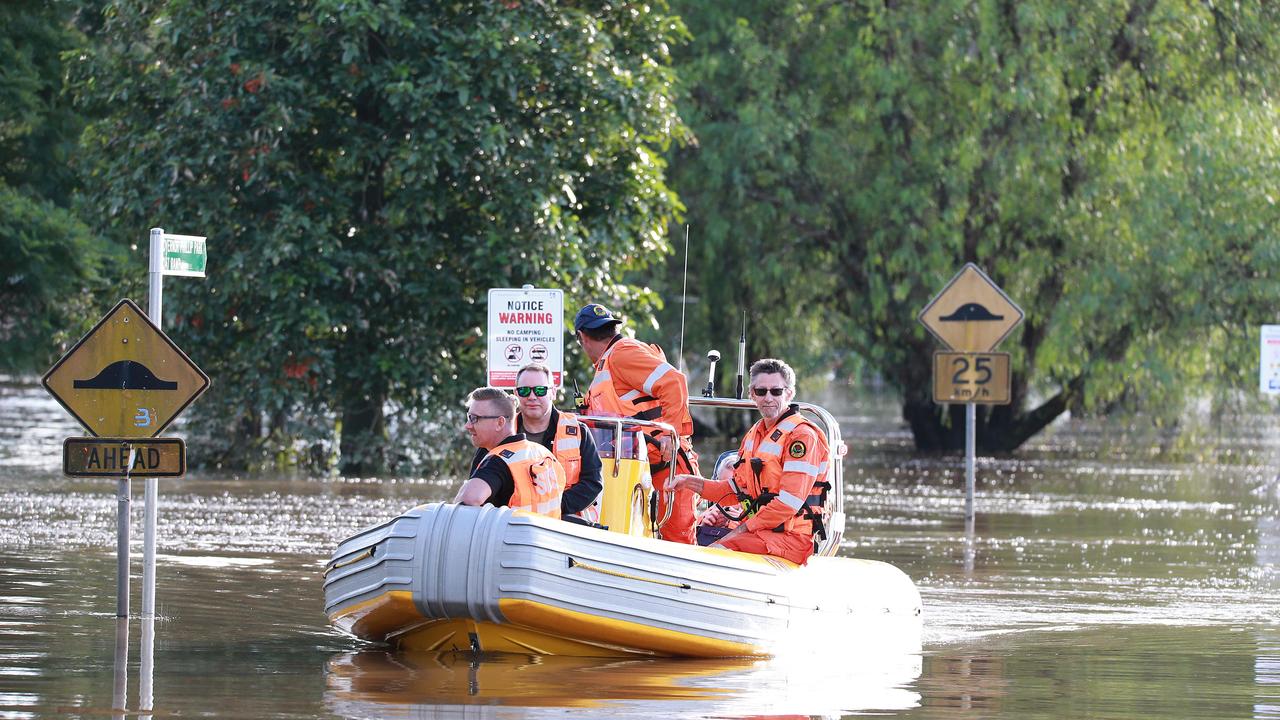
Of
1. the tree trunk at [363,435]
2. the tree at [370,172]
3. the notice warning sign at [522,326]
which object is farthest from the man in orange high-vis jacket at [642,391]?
the tree trunk at [363,435]

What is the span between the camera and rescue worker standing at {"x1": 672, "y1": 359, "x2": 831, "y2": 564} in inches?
450

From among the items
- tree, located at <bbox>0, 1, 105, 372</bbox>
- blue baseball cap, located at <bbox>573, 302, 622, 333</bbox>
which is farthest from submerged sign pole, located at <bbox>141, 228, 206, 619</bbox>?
tree, located at <bbox>0, 1, 105, 372</bbox>

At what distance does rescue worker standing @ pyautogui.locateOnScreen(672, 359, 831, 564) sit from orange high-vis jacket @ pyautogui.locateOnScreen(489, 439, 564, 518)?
980 millimetres

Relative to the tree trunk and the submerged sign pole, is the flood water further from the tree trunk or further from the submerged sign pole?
the tree trunk

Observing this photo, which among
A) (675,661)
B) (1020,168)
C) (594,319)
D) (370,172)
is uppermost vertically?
(1020,168)

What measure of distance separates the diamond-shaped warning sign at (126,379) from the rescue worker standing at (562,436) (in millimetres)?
1567

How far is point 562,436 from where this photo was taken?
1110 centimetres

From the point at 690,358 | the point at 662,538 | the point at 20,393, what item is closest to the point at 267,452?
the point at 690,358

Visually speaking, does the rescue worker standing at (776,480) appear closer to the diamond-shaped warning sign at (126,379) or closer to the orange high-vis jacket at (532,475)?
the orange high-vis jacket at (532,475)

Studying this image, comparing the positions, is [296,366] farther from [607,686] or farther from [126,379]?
[607,686]

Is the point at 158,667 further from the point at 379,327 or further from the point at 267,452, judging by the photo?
the point at 267,452

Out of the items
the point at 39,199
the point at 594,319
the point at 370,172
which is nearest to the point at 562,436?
the point at 594,319

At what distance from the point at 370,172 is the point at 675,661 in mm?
16150

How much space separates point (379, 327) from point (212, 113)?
3.26 meters
